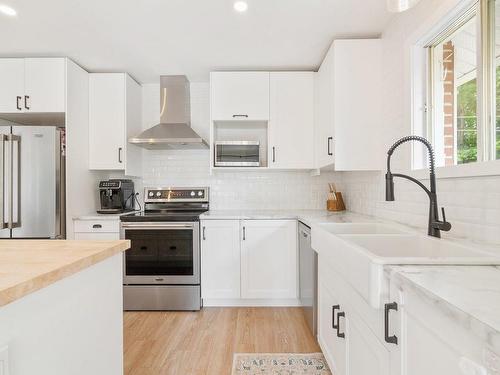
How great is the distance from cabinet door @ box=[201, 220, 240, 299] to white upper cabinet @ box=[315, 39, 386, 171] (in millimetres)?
1173

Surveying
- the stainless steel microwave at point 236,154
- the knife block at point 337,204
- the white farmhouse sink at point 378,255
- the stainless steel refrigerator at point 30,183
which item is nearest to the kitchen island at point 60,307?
the white farmhouse sink at point 378,255

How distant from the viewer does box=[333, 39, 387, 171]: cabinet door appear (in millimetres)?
2459

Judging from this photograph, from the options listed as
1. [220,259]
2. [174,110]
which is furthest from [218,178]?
[220,259]

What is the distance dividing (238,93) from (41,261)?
97.6 inches

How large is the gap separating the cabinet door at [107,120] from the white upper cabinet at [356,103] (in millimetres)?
2137

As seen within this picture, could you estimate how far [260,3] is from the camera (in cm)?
204

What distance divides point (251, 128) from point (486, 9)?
2.32m

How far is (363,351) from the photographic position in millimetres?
1208

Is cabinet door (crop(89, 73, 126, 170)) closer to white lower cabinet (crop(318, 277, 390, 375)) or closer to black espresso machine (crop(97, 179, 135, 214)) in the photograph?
black espresso machine (crop(97, 179, 135, 214))

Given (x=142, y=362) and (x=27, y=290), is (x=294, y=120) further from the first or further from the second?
(x=27, y=290)

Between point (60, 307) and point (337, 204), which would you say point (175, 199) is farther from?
point (60, 307)

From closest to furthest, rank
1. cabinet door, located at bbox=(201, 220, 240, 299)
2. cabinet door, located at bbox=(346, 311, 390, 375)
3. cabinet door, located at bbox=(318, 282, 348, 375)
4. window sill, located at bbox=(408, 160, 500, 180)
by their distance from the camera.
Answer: cabinet door, located at bbox=(346, 311, 390, 375), window sill, located at bbox=(408, 160, 500, 180), cabinet door, located at bbox=(318, 282, 348, 375), cabinet door, located at bbox=(201, 220, 240, 299)

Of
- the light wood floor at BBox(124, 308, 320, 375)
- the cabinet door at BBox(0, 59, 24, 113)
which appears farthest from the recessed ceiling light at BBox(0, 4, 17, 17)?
the light wood floor at BBox(124, 308, 320, 375)

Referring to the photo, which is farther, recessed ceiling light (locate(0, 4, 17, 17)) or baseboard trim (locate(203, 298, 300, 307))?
baseboard trim (locate(203, 298, 300, 307))
